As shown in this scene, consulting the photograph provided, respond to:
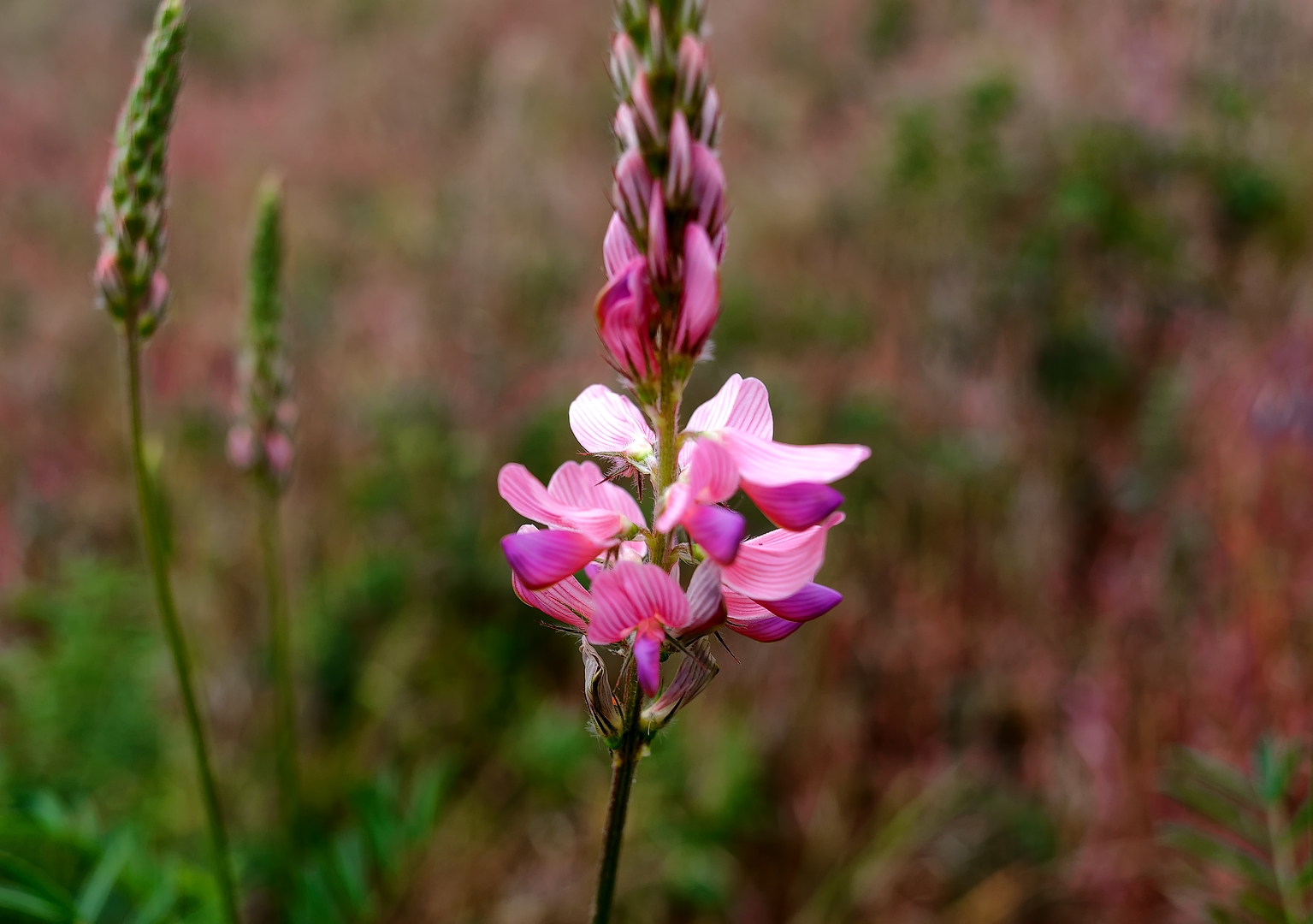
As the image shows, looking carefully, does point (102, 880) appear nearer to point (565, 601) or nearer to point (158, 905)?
point (158, 905)

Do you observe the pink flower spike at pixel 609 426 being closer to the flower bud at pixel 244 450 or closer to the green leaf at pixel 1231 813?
the flower bud at pixel 244 450

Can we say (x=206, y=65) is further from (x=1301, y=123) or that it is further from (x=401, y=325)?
(x=1301, y=123)

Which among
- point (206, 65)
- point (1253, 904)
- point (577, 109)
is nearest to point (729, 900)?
point (1253, 904)

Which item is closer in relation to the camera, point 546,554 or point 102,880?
point 546,554

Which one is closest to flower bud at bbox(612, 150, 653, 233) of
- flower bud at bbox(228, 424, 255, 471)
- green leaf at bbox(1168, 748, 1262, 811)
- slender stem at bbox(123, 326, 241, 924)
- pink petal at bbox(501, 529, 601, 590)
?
pink petal at bbox(501, 529, 601, 590)

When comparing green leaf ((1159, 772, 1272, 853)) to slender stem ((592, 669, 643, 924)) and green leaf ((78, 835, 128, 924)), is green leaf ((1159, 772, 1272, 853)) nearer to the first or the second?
slender stem ((592, 669, 643, 924))

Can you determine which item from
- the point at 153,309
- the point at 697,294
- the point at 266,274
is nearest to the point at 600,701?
the point at 697,294
